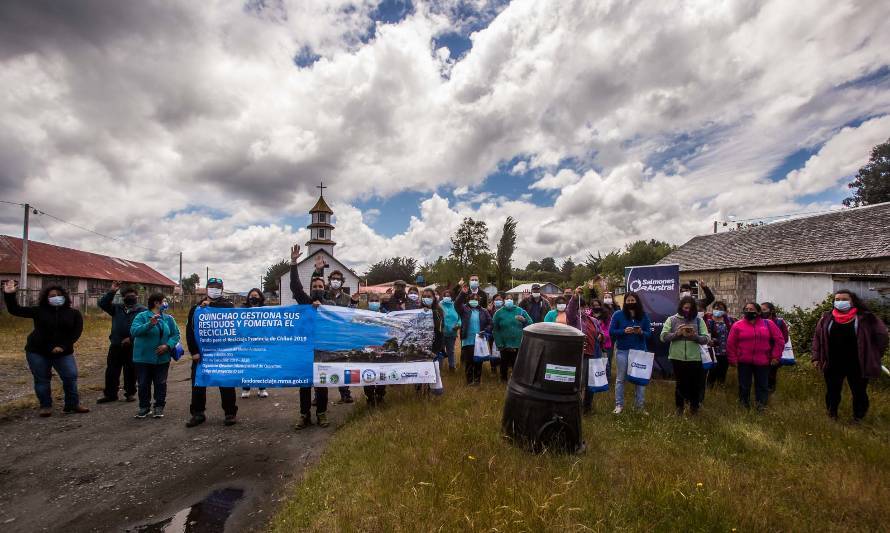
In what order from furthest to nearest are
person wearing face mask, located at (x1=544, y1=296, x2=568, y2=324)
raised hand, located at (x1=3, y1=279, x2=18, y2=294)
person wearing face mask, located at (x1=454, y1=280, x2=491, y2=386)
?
1. person wearing face mask, located at (x1=454, y1=280, x2=491, y2=386)
2. person wearing face mask, located at (x1=544, y1=296, x2=568, y2=324)
3. raised hand, located at (x1=3, y1=279, x2=18, y2=294)

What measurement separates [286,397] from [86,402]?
3390mm

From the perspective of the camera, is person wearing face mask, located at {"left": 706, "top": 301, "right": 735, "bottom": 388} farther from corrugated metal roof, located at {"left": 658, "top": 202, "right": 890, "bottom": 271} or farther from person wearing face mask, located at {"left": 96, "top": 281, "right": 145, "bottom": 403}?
corrugated metal roof, located at {"left": 658, "top": 202, "right": 890, "bottom": 271}

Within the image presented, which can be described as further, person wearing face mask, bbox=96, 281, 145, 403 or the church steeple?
the church steeple

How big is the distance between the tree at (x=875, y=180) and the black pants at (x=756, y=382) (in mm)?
50823

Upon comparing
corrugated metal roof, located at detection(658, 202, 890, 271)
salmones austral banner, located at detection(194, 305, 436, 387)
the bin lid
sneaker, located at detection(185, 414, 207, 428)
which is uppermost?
corrugated metal roof, located at detection(658, 202, 890, 271)

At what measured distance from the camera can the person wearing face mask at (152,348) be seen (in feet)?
21.2

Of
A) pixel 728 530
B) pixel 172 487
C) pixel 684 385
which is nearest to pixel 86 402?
pixel 172 487

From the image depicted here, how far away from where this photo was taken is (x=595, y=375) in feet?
21.2

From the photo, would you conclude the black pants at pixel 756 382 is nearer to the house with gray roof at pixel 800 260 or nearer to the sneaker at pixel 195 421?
the sneaker at pixel 195 421

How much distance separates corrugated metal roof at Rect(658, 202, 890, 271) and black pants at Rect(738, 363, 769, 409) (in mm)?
15402

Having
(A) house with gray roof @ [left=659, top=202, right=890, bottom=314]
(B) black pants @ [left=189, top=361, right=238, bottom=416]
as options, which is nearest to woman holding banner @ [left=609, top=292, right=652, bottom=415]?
(B) black pants @ [left=189, top=361, right=238, bottom=416]

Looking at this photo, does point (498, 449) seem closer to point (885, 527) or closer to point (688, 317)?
point (885, 527)

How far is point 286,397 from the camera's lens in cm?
829

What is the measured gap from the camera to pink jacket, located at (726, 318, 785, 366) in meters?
6.38
